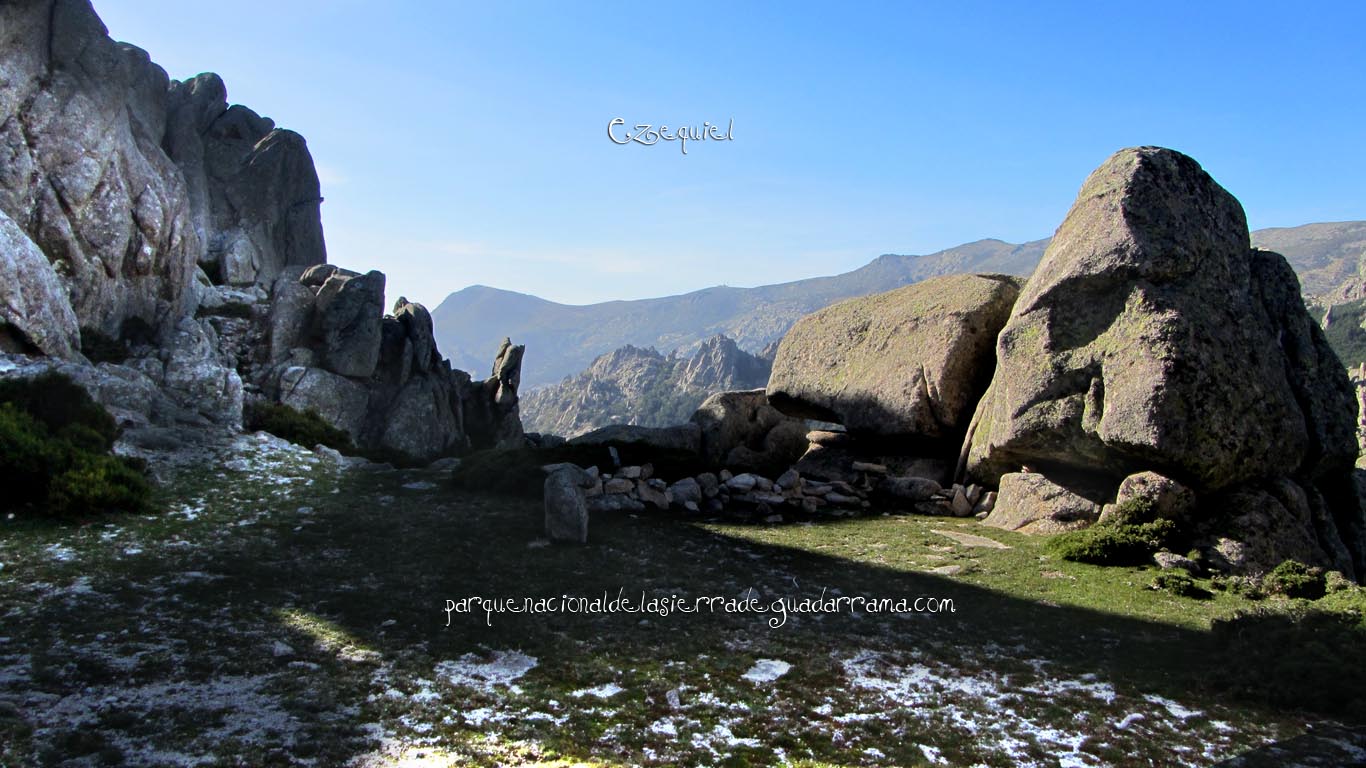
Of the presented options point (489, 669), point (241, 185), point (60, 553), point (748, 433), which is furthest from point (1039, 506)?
point (241, 185)

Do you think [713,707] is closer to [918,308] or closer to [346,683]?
[346,683]

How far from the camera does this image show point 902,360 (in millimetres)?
22594

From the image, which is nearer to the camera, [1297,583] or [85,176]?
[1297,583]

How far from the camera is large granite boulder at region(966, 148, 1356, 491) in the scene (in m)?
15.9

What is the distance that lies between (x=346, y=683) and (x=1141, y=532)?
45.2 feet

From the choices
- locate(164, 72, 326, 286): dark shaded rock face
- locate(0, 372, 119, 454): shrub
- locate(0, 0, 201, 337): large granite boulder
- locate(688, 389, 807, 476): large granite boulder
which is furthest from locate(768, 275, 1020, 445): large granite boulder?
locate(164, 72, 326, 286): dark shaded rock face

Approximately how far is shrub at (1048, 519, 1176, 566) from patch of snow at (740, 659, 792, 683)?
26.5 ft

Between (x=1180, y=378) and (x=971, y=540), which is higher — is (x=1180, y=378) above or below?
above

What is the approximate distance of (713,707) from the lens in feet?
27.1

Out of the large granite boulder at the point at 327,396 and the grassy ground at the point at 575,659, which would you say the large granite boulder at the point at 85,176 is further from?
the grassy ground at the point at 575,659

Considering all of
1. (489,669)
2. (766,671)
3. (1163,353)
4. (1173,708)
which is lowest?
(1173,708)

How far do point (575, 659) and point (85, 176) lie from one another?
3979 cm

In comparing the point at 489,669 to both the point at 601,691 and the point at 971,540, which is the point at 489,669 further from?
the point at 971,540

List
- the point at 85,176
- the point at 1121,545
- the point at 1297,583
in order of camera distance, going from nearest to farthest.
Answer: the point at 1297,583 < the point at 1121,545 < the point at 85,176
